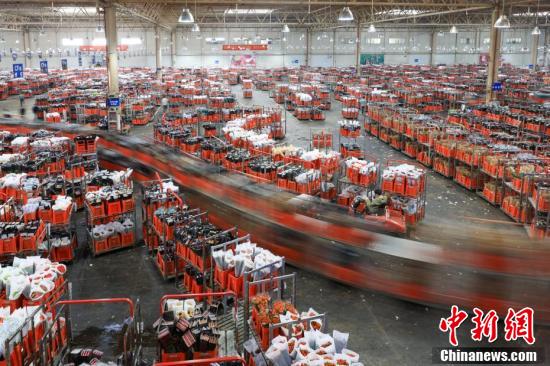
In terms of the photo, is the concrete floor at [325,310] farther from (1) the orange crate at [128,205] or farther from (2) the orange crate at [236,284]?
(2) the orange crate at [236,284]

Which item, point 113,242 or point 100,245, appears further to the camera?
point 113,242

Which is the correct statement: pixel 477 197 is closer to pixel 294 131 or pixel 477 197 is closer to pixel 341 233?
pixel 341 233

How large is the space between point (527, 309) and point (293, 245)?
4.83m

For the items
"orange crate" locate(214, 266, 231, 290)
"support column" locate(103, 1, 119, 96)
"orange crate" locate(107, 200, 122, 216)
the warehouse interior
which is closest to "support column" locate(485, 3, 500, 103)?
the warehouse interior

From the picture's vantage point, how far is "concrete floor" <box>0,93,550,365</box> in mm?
8242

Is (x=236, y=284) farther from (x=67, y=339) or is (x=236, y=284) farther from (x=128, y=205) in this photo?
(x=128, y=205)

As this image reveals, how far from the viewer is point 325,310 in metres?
9.44

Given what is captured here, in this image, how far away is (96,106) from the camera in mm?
29141

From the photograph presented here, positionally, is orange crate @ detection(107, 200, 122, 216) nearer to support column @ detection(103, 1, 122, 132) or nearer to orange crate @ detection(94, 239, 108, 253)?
orange crate @ detection(94, 239, 108, 253)

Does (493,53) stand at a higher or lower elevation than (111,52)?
higher

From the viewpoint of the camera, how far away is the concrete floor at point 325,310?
824cm

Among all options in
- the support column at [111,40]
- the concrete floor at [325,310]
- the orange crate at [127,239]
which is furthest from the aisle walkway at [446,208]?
the support column at [111,40]

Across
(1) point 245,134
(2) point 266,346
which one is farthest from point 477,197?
(2) point 266,346

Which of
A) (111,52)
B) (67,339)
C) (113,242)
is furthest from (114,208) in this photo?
(111,52)
